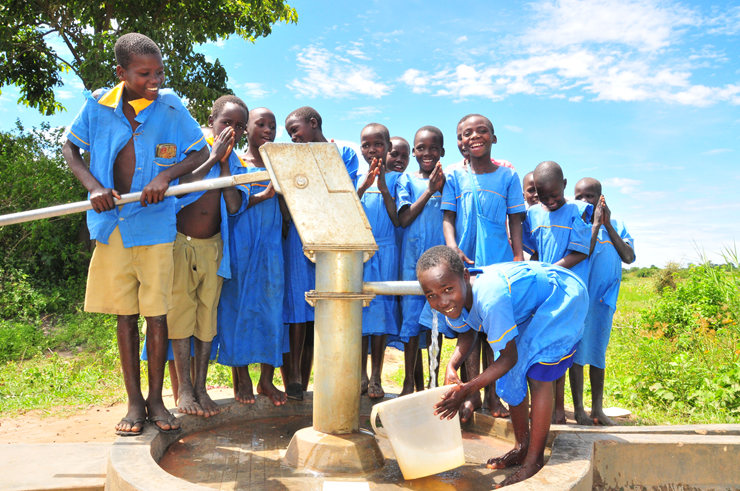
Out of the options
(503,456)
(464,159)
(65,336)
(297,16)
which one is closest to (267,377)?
(503,456)

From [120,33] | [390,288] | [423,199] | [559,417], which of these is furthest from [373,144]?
[120,33]

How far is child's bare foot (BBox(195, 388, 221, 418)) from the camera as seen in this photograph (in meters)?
2.74

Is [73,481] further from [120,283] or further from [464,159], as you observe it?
[464,159]

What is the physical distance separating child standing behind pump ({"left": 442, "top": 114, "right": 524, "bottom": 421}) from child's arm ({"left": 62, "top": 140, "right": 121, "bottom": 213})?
68.3 inches

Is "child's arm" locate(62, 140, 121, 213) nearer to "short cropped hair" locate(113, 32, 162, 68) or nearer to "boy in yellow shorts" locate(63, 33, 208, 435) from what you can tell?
"boy in yellow shorts" locate(63, 33, 208, 435)

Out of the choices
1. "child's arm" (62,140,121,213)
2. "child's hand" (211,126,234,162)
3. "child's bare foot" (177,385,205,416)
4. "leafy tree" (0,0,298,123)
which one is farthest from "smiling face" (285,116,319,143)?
"leafy tree" (0,0,298,123)

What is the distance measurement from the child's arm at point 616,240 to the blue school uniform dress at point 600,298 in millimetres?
33

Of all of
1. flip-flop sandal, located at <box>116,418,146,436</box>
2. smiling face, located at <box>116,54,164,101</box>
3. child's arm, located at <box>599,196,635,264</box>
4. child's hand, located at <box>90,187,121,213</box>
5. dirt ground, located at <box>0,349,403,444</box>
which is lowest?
dirt ground, located at <box>0,349,403,444</box>

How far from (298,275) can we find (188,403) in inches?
36.7

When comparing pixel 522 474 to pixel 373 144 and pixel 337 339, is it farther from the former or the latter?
pixel 373 144

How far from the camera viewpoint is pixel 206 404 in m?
2.77

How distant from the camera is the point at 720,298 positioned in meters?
6.28

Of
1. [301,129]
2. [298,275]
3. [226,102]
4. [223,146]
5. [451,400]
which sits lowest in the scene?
[451,400]

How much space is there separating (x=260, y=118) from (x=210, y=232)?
743 millimetres
